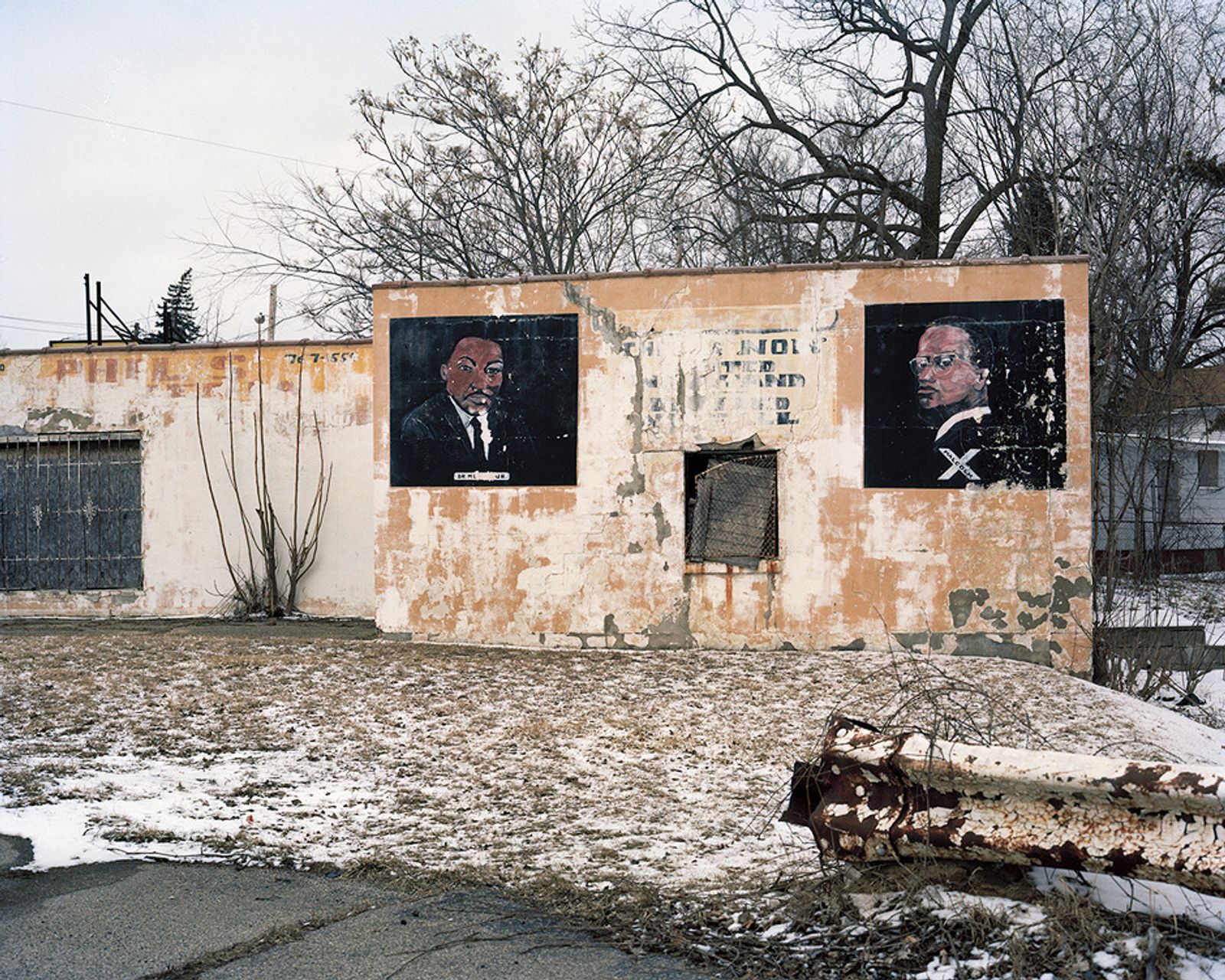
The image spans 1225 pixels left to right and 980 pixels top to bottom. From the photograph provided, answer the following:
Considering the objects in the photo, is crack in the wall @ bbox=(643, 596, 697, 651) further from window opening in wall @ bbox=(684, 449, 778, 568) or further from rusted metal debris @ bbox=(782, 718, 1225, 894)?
rusted metal debris @ bbox=(782, 718, 1225, 894)

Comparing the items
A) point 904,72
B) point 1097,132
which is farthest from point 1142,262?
point 904,72

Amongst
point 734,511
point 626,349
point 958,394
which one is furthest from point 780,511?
point 626,349

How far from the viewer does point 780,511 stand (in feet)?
39.8

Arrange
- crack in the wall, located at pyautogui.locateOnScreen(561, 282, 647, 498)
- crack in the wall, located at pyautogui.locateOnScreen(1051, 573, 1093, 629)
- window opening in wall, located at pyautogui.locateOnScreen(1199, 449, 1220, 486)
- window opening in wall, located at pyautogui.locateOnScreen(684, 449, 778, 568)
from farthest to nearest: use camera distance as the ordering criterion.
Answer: window opening in wall, located at pyautogui.locateOnScreen(1199, 449, 1220, 486)
crack in the wall, located at pyautogui.locateOnScreen(561, 282, 647, 498)
window opening in wall, located at pyautogui.locateOnScreen(684, 449, 778, 568)
crack in the wall, located at pyautogui.locateOnScreen(1051, 573, 1093, 629)

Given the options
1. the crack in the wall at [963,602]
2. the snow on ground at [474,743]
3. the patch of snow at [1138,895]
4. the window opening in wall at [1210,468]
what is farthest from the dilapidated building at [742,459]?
the window opening in wall at [1210,468]

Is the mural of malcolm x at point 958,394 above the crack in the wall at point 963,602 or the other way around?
above

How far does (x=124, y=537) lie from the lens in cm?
1515

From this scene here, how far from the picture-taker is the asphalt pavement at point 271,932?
4.34 m

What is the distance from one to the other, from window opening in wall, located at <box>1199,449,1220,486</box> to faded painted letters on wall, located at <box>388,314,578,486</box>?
26.3m

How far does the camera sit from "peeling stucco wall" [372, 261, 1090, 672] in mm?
11805

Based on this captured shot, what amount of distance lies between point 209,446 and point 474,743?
8484 millimetres

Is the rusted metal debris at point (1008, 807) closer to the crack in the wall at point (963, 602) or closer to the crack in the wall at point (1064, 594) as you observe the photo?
the crack in the wall at point (963, 602)

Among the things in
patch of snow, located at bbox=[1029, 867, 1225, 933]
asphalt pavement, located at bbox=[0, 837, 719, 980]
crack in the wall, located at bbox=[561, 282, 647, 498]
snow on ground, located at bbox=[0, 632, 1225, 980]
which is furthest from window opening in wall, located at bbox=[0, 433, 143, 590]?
patch of snow, located at bbox=[1029, 867, 1225, 933]

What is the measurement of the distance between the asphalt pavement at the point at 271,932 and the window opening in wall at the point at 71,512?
1025 centimetres
